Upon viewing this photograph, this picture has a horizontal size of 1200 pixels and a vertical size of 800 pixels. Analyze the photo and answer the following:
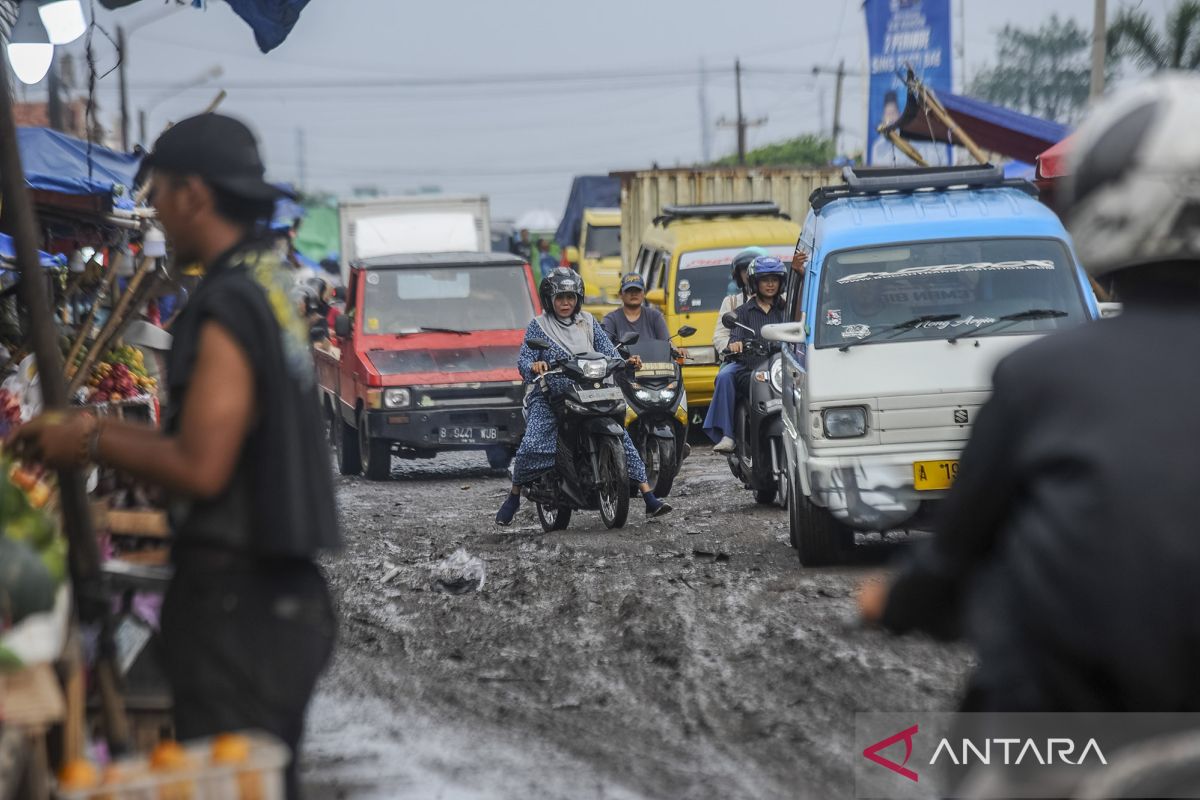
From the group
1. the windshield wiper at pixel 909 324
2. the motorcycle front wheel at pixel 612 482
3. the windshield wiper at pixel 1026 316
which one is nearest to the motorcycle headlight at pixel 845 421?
the windshield wiper at pixel 909 324

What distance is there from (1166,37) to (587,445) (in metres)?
15.0

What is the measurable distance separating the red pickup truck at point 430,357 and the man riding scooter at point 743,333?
11.7 feet

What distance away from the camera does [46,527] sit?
13.5ft

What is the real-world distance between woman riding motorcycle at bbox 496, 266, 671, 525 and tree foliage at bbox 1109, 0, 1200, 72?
14257 mm

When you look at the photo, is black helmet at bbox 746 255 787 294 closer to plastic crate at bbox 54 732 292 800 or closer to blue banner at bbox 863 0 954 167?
→ plastic crate at bbox 54 732 292 800

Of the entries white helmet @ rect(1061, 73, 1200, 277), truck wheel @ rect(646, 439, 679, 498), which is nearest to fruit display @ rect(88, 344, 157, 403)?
truck wheel @ rect(646, 439, 679, 498)

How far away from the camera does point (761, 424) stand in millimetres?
12727

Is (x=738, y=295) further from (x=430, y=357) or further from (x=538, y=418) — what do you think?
(x=430, y=357)

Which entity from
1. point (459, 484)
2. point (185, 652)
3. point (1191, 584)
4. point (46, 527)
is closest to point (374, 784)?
point (46, 527)

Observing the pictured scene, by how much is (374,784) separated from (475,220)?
90.1 feet

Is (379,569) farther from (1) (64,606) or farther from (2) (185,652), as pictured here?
(2) (185,652)

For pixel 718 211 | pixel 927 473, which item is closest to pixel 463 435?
pixel 718 211

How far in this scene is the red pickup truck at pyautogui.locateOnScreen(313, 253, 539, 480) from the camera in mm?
16797

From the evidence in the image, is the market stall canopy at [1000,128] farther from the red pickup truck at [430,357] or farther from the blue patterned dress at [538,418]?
the blue patterned dress at [538,418]
